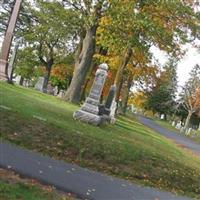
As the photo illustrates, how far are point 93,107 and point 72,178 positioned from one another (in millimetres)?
10045

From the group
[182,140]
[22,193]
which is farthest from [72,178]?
[182,140]

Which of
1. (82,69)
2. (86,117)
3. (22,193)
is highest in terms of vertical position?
(82,69)

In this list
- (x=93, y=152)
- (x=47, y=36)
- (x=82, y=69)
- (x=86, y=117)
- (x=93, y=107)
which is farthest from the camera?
(x=47, y=36)

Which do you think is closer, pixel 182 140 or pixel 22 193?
pixel 22 193

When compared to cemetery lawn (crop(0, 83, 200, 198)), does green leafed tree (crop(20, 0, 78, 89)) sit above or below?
above

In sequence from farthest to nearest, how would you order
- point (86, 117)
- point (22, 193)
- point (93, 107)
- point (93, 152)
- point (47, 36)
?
point (47, 36) < point (93, 107) < point (86, 117) < point (93, 152) < point (22, 193)

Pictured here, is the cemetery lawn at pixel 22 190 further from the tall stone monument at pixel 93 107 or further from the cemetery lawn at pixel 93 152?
the tall stone monument at pixel 93 107

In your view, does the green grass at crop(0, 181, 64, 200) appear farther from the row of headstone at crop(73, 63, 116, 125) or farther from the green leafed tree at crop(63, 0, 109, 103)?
the green leafed tree at crop(63, 0, 109, 103)

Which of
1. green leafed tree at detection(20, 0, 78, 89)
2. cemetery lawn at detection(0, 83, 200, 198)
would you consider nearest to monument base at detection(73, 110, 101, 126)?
cemetery lawn at detection(0, 83, 200, 198)

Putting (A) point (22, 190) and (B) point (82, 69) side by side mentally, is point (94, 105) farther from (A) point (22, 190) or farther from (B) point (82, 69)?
(B) point (82, 69)

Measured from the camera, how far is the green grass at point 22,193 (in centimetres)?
806

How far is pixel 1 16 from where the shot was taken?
65.1m

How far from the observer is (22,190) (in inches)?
337

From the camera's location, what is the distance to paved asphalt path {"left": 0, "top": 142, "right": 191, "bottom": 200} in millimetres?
9766
